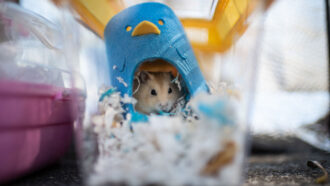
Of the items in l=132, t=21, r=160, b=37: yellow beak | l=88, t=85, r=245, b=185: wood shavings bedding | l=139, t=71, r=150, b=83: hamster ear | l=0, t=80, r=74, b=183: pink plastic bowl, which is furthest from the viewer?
l=139, t=71, r=150, b=83: hamster ear

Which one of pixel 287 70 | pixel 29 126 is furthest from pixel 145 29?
pixel 287 70

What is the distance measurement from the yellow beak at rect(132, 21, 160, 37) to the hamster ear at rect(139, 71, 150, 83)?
16cm

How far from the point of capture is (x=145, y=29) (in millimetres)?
842

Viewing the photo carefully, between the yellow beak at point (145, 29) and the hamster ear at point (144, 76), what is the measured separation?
0.16m

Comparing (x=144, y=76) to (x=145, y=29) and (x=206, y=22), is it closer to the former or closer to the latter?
(x=145, y=29)

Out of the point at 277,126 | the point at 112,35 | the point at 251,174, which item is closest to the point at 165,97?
the point at 112,35

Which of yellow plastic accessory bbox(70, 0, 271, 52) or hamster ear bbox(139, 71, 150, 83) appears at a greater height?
yellow plastic accessory bbox(70, 0, 271, 52)

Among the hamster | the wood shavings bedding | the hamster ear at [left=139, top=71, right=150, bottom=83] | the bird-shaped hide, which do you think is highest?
the bird-shaped hide

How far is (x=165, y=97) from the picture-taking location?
0.91 m

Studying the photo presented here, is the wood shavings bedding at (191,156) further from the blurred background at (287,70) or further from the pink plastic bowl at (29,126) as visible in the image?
the blurred background at (287,70)

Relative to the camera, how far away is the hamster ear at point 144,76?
953mm

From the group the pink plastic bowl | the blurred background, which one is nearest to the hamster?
the blurred background

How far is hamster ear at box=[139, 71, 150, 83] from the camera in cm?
95

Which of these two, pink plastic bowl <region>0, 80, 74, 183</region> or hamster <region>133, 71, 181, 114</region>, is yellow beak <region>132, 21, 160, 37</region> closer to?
hamster <region>133, 71, 181, 114</region>
